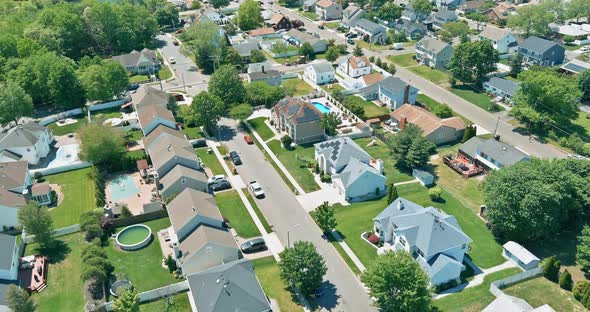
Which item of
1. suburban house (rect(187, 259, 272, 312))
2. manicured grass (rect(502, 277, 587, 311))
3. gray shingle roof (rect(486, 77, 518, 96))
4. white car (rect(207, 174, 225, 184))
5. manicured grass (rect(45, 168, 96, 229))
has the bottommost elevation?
manicured grass (rect(502, 277, 587, 311))

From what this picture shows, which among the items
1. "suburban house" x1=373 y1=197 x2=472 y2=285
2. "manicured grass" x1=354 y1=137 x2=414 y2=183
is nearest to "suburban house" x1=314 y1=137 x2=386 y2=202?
"manicured grass" x1=354 y1=137 x2=414 y2=183

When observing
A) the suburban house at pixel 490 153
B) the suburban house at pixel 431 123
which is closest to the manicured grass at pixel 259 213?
the suburban house at pixel 431 123

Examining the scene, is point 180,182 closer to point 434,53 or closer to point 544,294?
point 544,294

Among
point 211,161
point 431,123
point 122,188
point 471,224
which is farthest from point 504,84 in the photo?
point 122,188

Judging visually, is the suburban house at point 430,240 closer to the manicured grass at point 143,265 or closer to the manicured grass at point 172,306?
the manicured grass at point 172,306

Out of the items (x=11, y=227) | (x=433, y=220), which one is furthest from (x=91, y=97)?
(x=433, y=220)

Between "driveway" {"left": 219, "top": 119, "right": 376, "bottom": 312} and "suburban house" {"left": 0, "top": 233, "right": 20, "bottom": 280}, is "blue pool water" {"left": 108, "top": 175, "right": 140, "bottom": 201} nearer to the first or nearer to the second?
"suburban house" {"left": 0, "top": 233, "right": 20, "bottom": 280}

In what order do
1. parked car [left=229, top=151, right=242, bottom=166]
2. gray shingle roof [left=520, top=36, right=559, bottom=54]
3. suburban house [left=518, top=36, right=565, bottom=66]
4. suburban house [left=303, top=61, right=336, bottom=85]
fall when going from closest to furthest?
parked car [left=229, top=151, right=242, bottom=166]
suburban house [left=303, top=61, right=336, bottom=85]
suburban house [left=518, top=36, right=565, bottom=66]
gray shingle roof [left=520, top=36, right=559, bottom=54]
